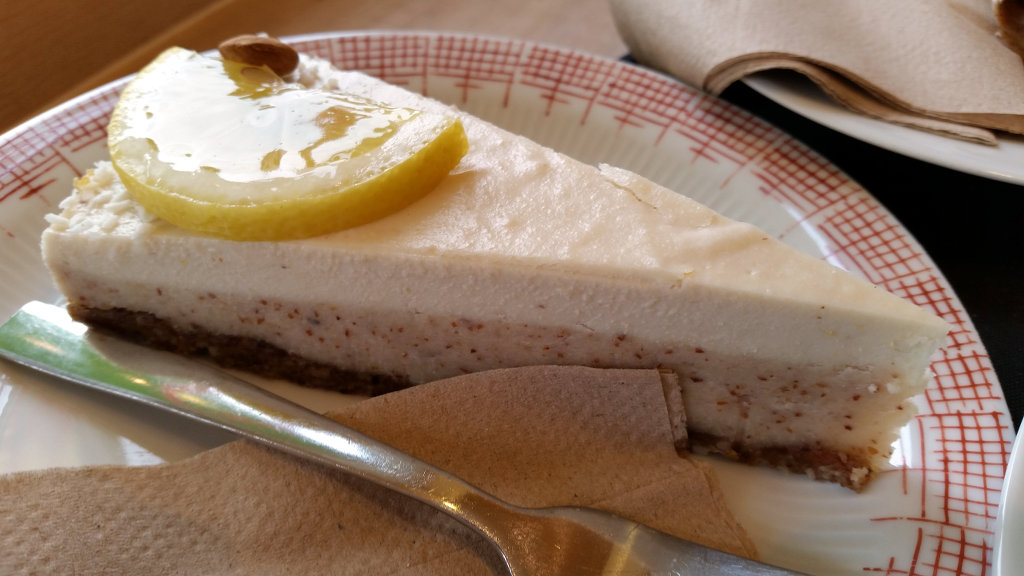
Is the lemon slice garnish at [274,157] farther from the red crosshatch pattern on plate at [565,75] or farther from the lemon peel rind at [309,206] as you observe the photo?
the red crosshatch pattern on plate at [565,75]

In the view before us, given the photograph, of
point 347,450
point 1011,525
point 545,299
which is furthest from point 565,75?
point 1011,525

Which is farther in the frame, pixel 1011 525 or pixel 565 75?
pixel 565 75

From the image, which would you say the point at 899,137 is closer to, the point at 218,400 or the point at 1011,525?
the point at 1011,525

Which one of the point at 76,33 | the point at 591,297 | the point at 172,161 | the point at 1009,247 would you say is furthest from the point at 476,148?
the point at 76,33

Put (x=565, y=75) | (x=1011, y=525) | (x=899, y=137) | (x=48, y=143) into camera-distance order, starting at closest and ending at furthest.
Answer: (x=1011, y=525), (x=899, y=137), (x=48, y=143), (x=565, y=75)

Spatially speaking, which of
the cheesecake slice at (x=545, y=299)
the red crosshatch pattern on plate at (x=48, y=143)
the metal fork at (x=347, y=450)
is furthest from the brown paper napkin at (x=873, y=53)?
the red crosshatch pattern on plate at (x=48, y=143)

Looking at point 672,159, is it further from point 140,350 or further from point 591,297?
point 140,350

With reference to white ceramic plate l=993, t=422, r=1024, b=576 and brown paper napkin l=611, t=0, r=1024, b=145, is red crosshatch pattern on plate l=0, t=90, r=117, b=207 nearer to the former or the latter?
brown paper napkin l=611, t=0, r=1024, b=145
